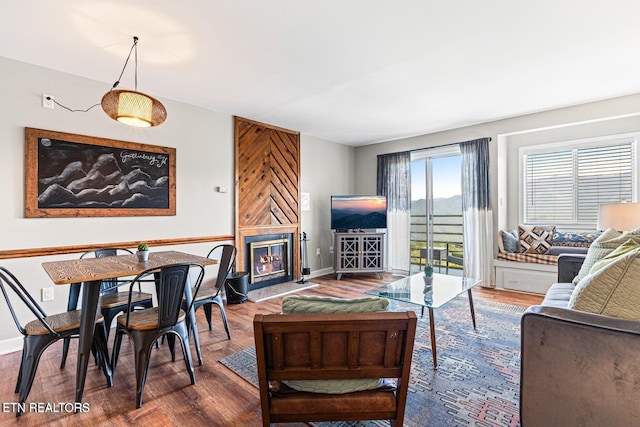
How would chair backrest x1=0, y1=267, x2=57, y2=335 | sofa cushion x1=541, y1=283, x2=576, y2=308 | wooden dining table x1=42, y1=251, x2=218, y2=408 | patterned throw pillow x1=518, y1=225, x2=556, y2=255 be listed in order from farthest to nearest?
patterned throw pillow x1=518, y1=225, x2=556, y2=255 < sofa cushion x1=541, y1=283, x2=576, y2=308 < wooden dining table x1=42, y1=251, x2=218, y2=408 < chair backrest x1=0, y1=267, x2=57, y2=335

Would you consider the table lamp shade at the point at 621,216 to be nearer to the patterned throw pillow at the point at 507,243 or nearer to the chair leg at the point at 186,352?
the patterned throw pillow at the point at 507,243

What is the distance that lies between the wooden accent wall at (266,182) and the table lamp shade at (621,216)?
395 cm

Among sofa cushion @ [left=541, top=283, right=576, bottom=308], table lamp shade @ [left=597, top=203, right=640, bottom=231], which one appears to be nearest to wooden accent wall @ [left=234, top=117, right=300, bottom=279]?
sofa cushion @ [left=541, top=283, right=576, bottom=308]

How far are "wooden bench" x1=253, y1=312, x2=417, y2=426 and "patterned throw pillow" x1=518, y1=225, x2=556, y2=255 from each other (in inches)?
168

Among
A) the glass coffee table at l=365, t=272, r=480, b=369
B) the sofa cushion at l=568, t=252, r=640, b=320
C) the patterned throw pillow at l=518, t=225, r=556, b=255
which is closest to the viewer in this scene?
the sofa cushion at l=568, t=252, r=640, b=320

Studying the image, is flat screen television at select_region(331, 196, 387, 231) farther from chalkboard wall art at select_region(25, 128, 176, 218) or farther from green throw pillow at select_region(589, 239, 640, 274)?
green throw pillow at select_region(589, 239, 640, 274)

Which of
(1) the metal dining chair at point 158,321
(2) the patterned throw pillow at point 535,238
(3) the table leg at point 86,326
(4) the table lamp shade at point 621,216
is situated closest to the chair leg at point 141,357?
(1) the metal dining chair at point 158,321

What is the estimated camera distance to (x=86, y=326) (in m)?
1.95

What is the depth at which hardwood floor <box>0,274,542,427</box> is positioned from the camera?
1.80 m

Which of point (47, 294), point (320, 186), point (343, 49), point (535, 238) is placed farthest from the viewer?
point (320, 186)

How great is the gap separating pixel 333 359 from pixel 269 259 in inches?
142

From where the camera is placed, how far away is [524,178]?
504cm

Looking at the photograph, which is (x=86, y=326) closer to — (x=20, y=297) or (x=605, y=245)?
(x=20, y=297)
